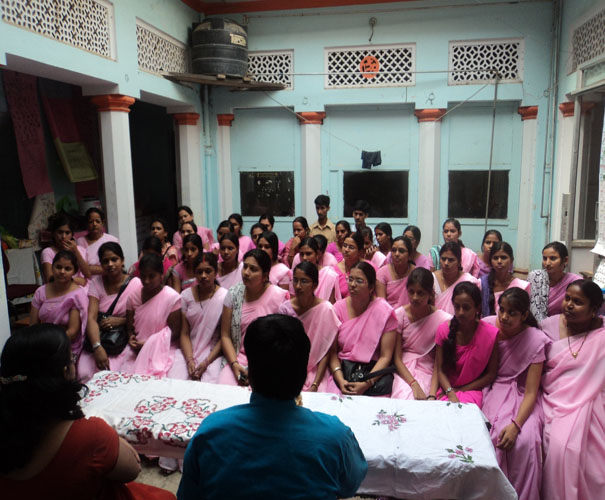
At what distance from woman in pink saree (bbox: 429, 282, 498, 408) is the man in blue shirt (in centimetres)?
198

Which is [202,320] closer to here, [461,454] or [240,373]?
[240,373]

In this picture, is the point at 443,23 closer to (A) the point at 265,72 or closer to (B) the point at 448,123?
(B) the point at 448,123

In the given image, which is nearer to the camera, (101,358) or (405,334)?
(405,334)

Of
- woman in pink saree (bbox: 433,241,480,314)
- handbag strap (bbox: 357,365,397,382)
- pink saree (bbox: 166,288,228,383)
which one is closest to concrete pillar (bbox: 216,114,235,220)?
pink saree (bbox: 166,288,228,383)

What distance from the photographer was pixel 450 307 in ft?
14.5

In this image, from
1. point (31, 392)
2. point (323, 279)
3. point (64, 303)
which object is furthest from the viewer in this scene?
point (323, 279)

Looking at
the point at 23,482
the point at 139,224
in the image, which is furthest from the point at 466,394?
the point at 139,224

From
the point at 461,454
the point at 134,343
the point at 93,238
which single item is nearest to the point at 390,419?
the point at 461,454

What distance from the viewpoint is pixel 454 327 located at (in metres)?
3.44

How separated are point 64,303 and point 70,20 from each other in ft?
10.5

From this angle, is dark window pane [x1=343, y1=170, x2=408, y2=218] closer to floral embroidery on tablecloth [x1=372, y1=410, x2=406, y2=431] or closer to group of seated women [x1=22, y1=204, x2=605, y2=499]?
group of seated women [x1=22, y1=204, x2=605, y2=499]

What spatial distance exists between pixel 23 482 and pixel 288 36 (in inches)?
329

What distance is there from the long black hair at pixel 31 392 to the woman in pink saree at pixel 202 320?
212 centimetres

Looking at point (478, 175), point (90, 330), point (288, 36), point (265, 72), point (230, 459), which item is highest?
point (288, 36)
